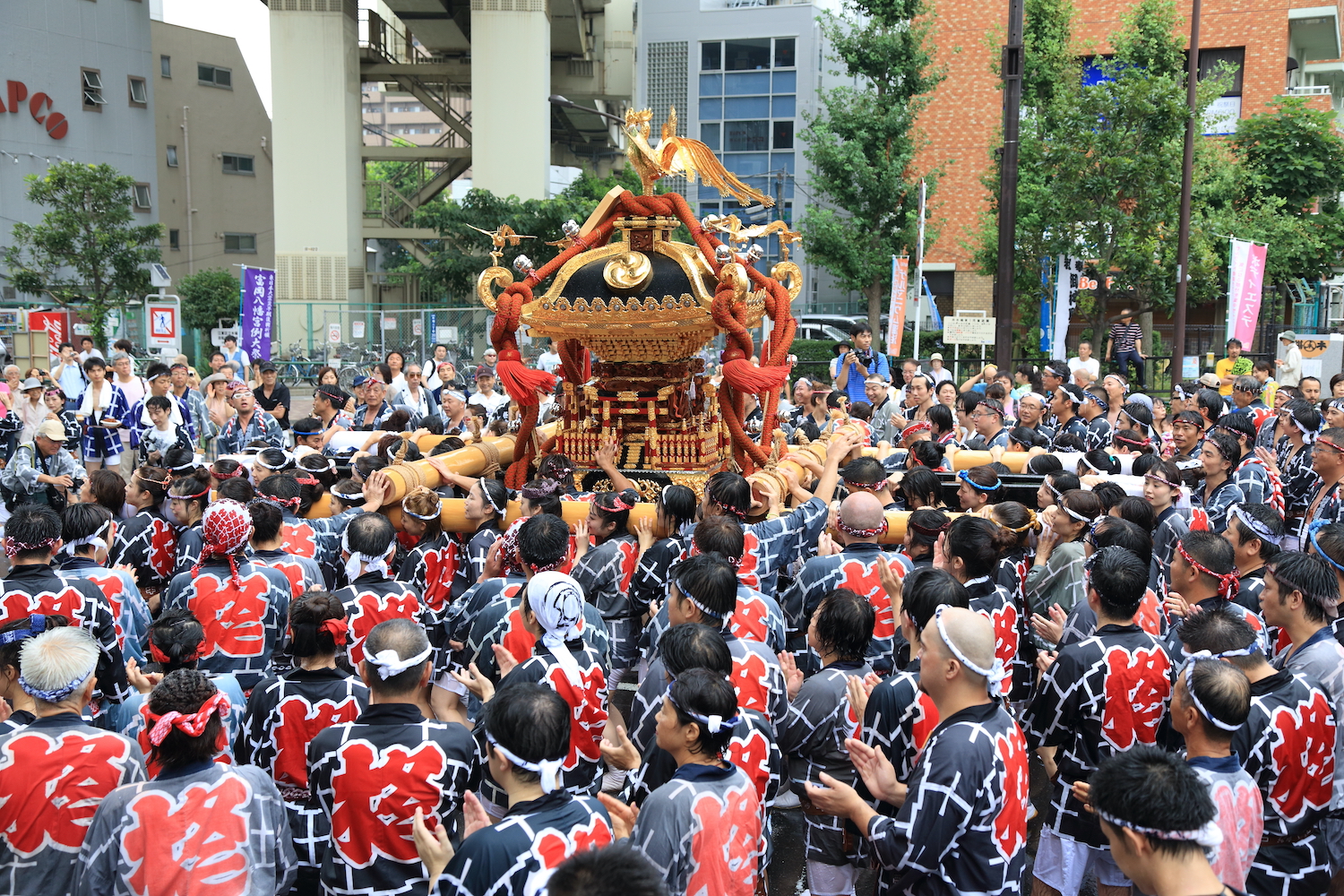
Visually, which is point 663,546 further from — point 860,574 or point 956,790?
point 956,790

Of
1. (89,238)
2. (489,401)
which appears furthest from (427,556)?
(89,238)

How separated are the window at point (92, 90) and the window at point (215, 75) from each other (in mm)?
4328

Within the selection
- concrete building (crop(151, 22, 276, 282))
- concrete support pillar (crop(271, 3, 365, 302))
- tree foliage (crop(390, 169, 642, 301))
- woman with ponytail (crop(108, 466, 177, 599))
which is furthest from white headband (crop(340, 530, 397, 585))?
concrete building (crop(151, 22, 276, 282))

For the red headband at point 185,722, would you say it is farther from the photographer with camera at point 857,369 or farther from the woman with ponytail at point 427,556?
the photographer with camera at point 857,369

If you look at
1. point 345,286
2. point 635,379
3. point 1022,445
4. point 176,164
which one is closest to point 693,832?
point 635,379

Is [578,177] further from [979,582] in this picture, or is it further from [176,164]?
[979,582]

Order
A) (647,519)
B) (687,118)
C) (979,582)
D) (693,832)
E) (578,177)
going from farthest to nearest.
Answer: (687,118) < (578,177) < (647,519) < (979,582) < (693,832)

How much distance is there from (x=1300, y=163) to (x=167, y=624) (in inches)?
922

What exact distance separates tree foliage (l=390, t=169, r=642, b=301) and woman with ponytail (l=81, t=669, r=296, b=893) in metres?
19.9

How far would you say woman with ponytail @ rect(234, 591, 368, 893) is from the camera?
133 inches

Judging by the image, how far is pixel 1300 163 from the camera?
2073 centimetres

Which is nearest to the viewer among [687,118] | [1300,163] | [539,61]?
[1300,163]

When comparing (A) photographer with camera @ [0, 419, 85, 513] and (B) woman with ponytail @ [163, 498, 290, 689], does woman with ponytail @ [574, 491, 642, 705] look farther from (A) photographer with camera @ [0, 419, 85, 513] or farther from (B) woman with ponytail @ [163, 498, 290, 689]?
(A) photographer with camera @ [0, 419, 85, 513]

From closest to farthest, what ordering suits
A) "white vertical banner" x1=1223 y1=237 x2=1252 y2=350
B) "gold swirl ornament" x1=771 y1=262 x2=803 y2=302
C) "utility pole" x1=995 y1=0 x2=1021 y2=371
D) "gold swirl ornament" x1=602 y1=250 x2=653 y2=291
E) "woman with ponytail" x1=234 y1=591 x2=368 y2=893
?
"woman with ponytail" x1=234 y1=591 x2=368 y2=893
"gold swirl ornament" x1=602 y1=250 x2=653 y2=291
"gold swirl ornament" x1=771 y1=262 x2=803 y2=302
"utility pole" x1=995 y1=0 x2=1021 y2=371
"white vertical banner" x1=1223 y1=237 x2=1252 y2=350
